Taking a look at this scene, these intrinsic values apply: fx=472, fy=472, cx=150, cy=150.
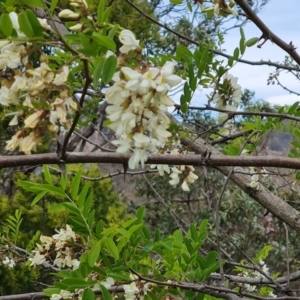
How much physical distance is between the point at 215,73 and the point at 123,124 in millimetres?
570

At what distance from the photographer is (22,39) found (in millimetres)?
468

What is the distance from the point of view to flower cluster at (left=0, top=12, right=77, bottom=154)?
47 centimetres

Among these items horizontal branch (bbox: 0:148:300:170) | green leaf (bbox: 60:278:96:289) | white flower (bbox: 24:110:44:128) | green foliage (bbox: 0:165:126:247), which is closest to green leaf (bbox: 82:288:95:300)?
green leaf (bbox: 60:278:96:289)

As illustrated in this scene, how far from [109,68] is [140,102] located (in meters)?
0.05

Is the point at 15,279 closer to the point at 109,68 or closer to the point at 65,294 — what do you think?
the point at 65,294

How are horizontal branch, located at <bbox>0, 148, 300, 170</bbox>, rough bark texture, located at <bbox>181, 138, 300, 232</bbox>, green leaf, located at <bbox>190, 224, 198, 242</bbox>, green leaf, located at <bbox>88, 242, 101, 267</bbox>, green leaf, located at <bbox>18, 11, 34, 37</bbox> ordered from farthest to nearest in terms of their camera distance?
1. rough bark texture, located at <bbox>181, 138, 300, 232</bbox>
2. green leaf, located at <bbox>190, 224, 198, 242</bbox>
3. green leaf, located at <bbox>88, 242, 101, 267</bbox>
4. horizontal branch, located at <bbox>0, 148, 300, 170</bbox>
5. green leaf, located at <bbox>18, 11, 34, 37</bbox>

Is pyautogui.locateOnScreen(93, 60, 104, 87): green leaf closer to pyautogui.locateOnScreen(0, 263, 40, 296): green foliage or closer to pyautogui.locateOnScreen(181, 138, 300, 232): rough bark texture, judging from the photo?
pyautogui.locateOnScreen(181, 138, 300, 232): rough bark texture

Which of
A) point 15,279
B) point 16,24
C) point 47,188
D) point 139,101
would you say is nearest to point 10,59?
point 16,24

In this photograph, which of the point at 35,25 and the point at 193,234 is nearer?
the point at 35,25

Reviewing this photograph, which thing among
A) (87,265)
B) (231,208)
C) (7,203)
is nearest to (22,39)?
(87,265)

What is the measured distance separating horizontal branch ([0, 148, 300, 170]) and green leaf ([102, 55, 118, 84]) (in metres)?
0.14

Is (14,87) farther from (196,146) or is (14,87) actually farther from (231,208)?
(231,208)

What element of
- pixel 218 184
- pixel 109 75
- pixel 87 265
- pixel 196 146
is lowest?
pixel 218 184

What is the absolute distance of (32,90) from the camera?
46cm
